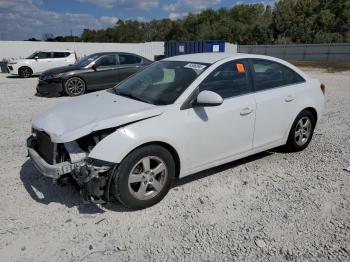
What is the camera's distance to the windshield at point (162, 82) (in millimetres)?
4129

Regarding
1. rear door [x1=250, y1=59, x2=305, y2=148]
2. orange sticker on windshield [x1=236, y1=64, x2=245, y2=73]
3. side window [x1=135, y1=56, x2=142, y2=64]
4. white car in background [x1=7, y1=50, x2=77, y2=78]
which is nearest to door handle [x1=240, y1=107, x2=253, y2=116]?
rear door [x1=250, y1=59, x2=305, y2=148]

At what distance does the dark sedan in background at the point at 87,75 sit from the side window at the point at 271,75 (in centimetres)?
689

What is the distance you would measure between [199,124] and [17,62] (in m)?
18.0

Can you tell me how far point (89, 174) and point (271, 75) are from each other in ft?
9.57

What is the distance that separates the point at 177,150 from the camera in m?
3.90

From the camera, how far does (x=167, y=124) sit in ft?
12.4

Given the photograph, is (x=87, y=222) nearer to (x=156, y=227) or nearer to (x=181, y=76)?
(x=156, y=227)

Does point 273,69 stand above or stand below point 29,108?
above

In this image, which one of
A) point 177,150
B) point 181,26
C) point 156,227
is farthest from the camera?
point 181,26

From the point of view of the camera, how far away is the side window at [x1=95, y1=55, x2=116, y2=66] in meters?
11.9

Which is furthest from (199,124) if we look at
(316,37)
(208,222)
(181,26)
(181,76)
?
(181,26)

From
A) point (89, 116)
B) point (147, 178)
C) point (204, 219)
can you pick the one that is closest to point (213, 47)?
point (89, 116)

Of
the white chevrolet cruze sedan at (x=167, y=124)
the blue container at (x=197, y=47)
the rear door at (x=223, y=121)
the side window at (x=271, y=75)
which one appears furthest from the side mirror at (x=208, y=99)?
the blue container at (x=197, y=47)

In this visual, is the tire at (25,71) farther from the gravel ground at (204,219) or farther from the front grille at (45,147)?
the front grille at (45,147)
